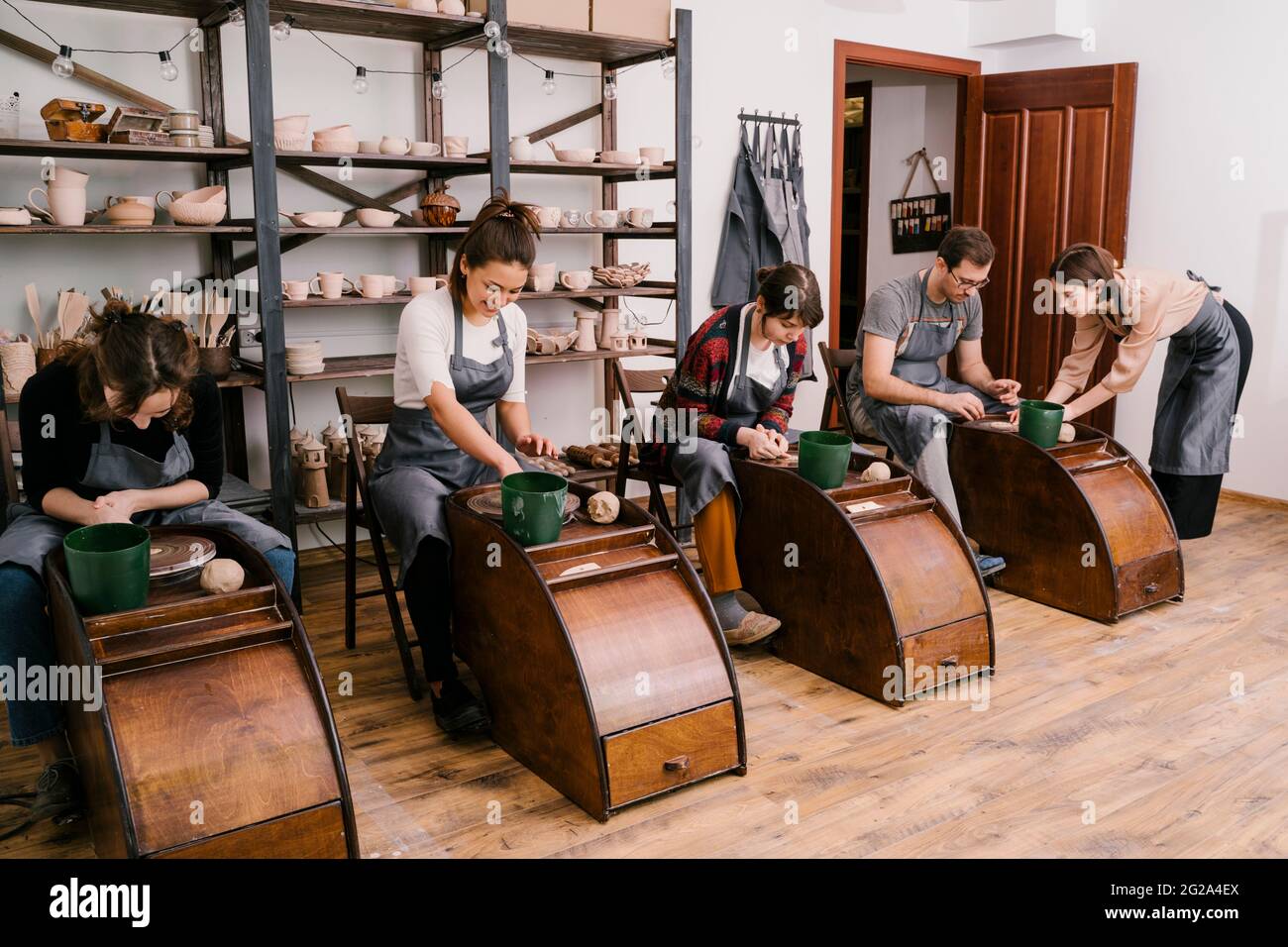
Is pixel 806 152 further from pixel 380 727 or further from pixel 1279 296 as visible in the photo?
pixel 380 727

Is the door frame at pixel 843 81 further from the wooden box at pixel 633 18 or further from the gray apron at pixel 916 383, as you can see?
the gray apron at pixel 916 383

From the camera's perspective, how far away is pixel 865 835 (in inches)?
96.3

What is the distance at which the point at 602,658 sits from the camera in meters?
2.52

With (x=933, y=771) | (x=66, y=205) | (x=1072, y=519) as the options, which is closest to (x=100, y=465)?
(x=66, y=205)

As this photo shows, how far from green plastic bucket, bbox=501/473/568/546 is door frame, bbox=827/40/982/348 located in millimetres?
3728

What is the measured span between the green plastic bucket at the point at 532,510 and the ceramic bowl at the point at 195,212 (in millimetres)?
1841

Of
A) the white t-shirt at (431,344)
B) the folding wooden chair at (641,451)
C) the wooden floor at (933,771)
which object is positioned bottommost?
the wooden floor at (933,771)

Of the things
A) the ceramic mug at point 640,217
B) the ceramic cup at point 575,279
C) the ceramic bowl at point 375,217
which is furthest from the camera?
the ceramic mug at point 640,217

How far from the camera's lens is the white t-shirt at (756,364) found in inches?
140

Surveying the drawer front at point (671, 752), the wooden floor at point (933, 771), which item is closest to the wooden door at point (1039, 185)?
the wooden floor at point (933, 771)

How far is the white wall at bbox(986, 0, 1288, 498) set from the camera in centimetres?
523

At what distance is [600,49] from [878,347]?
1.87m

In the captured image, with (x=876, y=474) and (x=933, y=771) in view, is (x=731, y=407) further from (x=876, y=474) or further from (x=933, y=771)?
(x=933, y=771)

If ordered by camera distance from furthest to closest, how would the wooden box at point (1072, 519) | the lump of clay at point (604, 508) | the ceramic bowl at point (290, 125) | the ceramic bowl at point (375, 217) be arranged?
1. the ceramic bowl at point (375, 217)
2. the ceramic bowl at point (290, 125)
3. the wooden box at point (1072, 519)
4. the lump of clay at point (604, 508)
